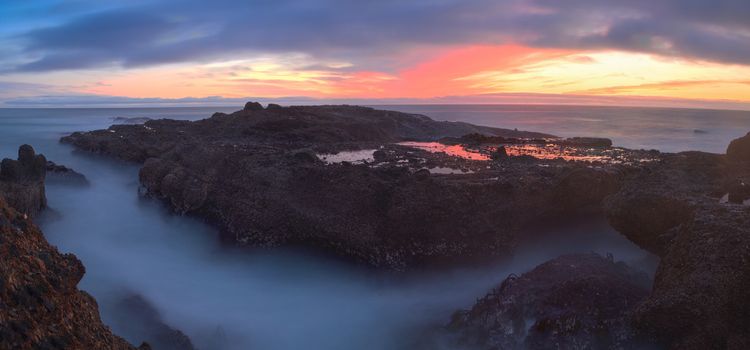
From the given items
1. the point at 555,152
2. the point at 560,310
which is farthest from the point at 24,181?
the point at 555,152

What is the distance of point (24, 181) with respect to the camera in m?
12.7

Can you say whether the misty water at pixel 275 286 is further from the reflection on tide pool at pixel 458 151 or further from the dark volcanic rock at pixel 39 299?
the reflection on tide pool at pixel 458 151

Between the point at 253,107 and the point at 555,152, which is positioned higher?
the point at 253,107

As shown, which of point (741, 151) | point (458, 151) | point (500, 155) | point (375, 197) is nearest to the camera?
point (375, 197)

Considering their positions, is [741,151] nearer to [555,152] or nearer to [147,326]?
[555,152]

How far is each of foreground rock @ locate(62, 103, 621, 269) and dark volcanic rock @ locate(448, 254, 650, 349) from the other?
7.70ft

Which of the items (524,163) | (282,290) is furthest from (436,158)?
(282,290)

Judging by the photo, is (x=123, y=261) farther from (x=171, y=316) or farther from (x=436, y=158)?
(x=436, y=158)

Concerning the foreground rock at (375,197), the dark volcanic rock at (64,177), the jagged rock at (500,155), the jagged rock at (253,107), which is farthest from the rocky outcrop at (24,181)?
the jagged rock at (500,155)

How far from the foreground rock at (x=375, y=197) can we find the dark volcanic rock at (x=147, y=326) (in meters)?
2.56

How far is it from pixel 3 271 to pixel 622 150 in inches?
689

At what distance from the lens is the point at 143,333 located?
826 centimetres

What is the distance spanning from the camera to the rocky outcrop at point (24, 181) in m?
12.1

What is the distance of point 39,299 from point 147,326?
4.56m
